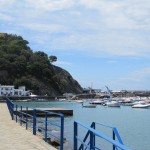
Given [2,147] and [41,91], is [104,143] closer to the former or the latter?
[2,147]

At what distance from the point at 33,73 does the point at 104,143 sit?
173719 millimetres

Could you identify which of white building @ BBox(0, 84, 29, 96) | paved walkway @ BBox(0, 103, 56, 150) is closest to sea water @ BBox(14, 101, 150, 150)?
paved walkway @ BBox(0, 103, 56, 150)

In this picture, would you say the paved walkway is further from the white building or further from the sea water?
the white building

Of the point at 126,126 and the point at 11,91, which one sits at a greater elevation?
the point at 11,91

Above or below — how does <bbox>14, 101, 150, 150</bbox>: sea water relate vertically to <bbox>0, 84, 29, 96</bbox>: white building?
below

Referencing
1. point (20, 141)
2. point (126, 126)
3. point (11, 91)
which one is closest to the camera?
point (20, 141)

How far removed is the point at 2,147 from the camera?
12.5 m

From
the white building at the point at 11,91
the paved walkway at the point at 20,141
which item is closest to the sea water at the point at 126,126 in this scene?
the paved walkway at the point at 20,141

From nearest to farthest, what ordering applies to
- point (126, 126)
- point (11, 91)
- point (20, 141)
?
point (20, 141)
point (126, 126)
point (11, 91)

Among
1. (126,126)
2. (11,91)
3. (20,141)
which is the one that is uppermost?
(11,91)

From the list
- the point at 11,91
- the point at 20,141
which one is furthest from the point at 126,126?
the point at 11,91

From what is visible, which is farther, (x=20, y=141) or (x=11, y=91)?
(x=11, y=91)

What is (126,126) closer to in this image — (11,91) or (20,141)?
(20,141)

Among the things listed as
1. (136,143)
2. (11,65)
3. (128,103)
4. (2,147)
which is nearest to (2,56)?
(11,65)
